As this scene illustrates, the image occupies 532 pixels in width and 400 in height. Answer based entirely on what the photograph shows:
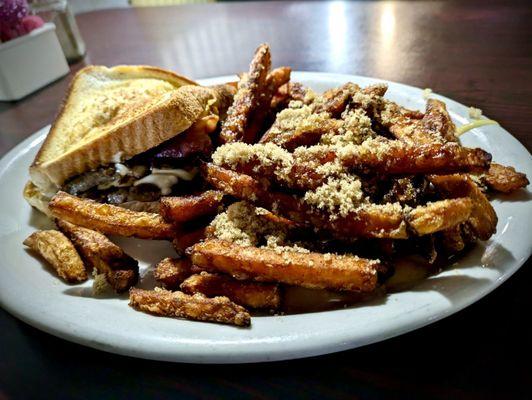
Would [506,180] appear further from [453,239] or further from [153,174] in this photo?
[153,174]

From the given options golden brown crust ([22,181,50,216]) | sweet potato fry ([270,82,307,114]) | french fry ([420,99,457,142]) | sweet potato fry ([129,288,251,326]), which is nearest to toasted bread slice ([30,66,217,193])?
golden brown crust ([22,181,50,216])

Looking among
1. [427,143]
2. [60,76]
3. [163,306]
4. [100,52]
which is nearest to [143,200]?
[163,306]

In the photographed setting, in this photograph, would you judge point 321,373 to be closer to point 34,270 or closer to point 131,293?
point 131,293

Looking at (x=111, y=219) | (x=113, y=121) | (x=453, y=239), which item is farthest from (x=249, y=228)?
(x=113, y=121)

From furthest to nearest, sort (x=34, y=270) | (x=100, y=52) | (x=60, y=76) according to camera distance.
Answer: (x=100, y=52) < (x=60, y=76) < (x=34, y=270)

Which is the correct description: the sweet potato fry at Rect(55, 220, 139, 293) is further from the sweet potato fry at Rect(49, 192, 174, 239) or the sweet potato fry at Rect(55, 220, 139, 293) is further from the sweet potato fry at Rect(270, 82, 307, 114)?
the sweet potato fry at Rect(270, 82, 307, 114)

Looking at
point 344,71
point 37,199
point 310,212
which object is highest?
point 310,212
